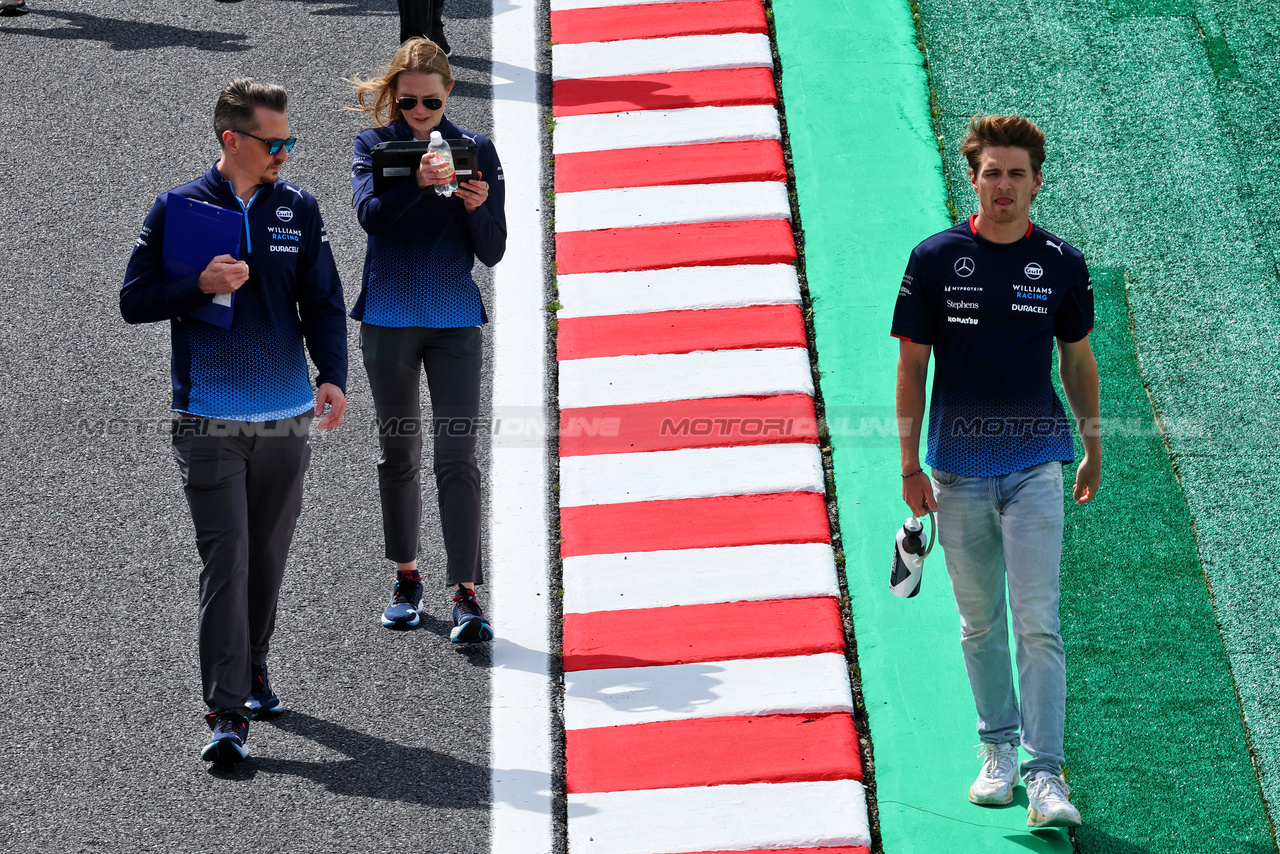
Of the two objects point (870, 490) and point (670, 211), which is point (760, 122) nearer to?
point (670, 211)

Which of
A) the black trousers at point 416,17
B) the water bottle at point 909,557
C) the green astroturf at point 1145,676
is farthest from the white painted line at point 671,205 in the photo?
the water bottle at point 909,557

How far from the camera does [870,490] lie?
625 cm

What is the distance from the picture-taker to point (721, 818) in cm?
480

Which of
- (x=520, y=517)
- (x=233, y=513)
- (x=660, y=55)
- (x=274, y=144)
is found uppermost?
(x=660, y=55)

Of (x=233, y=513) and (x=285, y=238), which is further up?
Result: (x=285, y=238)

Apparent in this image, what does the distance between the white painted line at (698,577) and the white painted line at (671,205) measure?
2.48 m

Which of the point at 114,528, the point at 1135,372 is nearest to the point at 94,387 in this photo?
the point at 114,528

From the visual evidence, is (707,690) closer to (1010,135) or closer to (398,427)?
(398,427)

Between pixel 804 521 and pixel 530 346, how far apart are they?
5.87ft

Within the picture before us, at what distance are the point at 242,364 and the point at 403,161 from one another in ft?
3.16

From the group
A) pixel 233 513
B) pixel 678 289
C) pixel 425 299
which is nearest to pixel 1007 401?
pixel 425 299

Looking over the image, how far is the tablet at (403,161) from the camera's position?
5.08 metres

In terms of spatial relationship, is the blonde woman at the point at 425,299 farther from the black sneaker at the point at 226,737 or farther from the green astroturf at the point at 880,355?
the green astroturf at the point at 880,355

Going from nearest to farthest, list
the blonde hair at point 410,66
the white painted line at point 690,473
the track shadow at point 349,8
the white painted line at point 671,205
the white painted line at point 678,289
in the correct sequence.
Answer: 1. the blonde hair at point 410,66
2. the white painted line at point 690,473
3. the white painted line at point 678,289
4. the white painted line at point 671,205
5. the track shadow at point 349,8
